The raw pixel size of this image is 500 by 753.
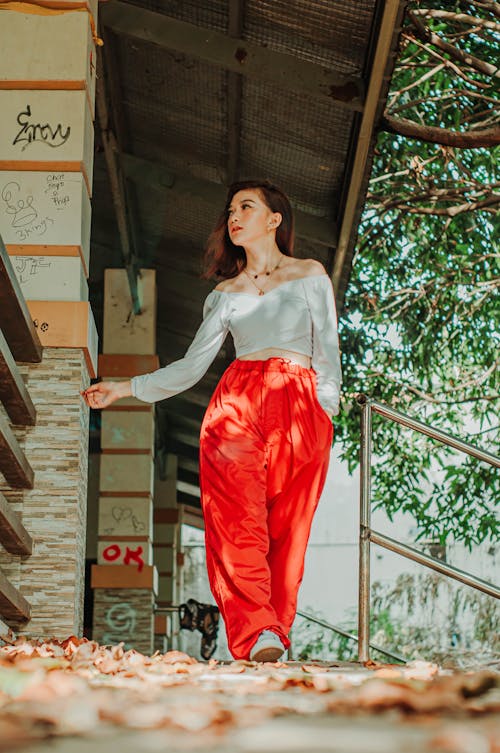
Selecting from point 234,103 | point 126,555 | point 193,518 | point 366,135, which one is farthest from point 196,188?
point 193,518

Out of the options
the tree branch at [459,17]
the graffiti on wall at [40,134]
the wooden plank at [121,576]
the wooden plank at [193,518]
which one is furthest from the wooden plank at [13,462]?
the wooden plank at [193,518]

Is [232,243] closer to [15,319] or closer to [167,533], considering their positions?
[15,319]

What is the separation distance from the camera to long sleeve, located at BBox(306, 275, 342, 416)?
4.40 metres

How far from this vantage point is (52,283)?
5.38 meters

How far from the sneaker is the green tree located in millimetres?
6859

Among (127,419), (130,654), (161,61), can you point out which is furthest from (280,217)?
(127,419)

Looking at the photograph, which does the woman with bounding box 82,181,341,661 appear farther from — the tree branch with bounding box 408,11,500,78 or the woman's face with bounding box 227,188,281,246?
the tree branch with bounding box 408,11,500,78

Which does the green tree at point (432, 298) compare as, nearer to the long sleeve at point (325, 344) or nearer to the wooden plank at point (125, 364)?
the wooden plank at point (125, 364)

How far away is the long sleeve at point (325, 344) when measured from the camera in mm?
4402

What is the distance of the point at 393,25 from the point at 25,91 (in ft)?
5.96


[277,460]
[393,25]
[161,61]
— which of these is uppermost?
[161,61]

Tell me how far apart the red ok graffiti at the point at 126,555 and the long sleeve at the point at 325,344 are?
25.3 ft

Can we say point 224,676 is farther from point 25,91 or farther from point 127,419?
point 127,419

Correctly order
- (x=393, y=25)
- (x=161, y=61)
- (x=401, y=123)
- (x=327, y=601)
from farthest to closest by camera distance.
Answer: (x=327, y=601) < (x=161, y=61) < (x=401, y=123) < (x=393, y=25)
